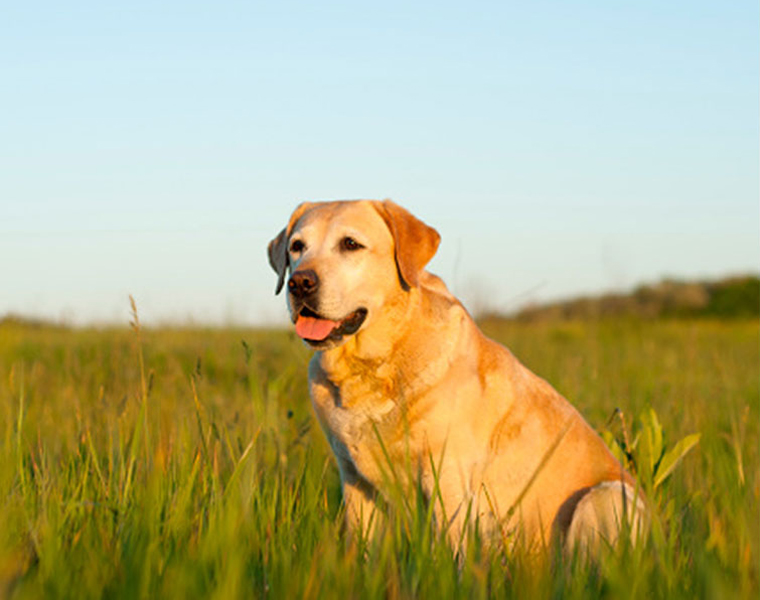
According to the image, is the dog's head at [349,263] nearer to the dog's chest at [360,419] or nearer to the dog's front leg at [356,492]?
the dog's chest at [360,419]

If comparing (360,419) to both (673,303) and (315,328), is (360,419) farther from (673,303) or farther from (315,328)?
(673,303)

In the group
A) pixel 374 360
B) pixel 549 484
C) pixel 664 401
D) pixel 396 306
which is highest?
pixel 396 306

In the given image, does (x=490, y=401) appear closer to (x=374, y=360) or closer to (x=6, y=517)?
(x=374, y=360)

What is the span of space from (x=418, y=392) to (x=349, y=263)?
0.67 metres

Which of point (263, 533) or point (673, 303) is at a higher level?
point (263, 533)

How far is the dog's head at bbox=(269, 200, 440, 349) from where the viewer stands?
3.69 meters

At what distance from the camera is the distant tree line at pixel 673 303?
790 inches

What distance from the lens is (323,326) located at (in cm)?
375

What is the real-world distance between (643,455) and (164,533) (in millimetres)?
2445

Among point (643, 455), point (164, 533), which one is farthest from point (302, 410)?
point (164, 533)

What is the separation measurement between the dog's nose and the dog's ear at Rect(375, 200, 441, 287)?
428 mm

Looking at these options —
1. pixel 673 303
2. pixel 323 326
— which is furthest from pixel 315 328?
pixel 673 303

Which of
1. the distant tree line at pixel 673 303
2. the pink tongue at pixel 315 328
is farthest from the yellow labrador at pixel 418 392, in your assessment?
the distant tree line at pixel 673 303

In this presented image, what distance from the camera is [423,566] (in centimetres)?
241
